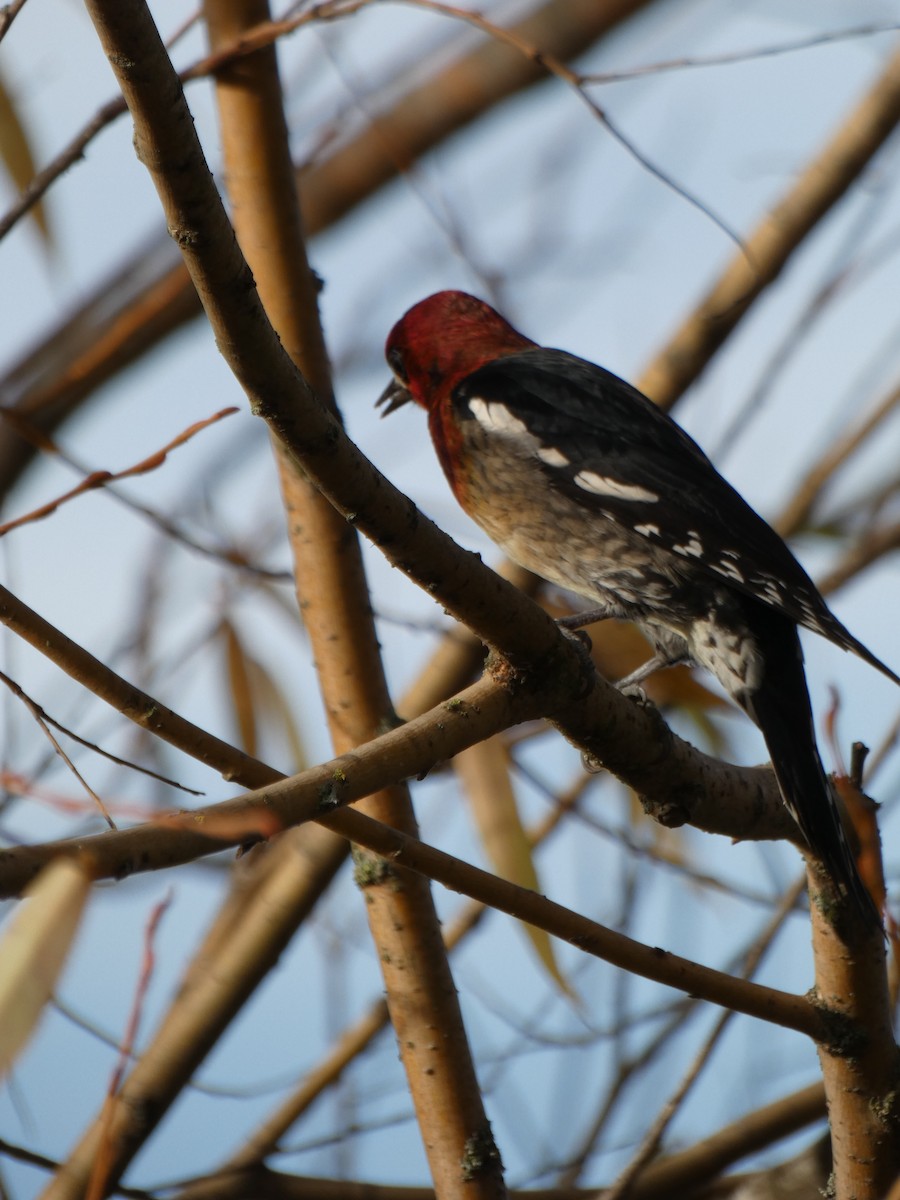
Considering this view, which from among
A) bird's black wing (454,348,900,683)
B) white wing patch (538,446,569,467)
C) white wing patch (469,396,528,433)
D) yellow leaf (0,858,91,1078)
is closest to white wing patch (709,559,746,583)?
bird's black wing (454,348,900,683)

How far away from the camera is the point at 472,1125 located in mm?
1938

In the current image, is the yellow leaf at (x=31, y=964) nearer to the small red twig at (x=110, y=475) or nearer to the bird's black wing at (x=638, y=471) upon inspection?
the small red twig at (x=110, y=475)

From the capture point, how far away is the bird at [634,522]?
2.52 m

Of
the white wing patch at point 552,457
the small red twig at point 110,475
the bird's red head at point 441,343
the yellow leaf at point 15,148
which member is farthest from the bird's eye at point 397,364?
the small red twig at point 110,475

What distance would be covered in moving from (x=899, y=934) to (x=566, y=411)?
1.49 meters

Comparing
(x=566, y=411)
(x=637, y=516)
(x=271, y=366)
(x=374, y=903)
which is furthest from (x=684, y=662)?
(x=271, y=366)

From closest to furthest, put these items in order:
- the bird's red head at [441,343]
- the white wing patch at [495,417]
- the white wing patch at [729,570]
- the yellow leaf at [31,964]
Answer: the yellow leaf at [31,964] → the white wing patch at [729,570] → the white wing patch at [495,417] → the bird's red head at [441,343]

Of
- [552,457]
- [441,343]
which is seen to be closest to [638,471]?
[552,457]

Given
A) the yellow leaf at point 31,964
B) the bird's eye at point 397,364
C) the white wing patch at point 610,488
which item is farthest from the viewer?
the bird's eye at point 397,364

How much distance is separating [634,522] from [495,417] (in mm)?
419

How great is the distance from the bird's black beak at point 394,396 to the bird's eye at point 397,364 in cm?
2

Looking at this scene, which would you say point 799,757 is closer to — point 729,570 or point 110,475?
point 729,570

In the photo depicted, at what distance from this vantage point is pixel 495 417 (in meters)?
2.87

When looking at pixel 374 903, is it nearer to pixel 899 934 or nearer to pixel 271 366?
pixel 899 934
